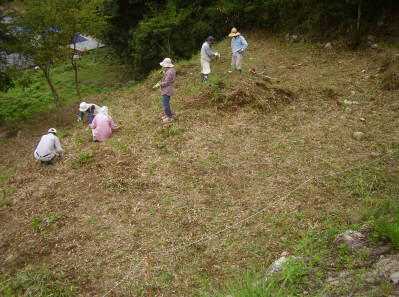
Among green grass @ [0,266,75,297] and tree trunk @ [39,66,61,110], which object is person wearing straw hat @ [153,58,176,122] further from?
tree trunk @ [39,66,61,110]

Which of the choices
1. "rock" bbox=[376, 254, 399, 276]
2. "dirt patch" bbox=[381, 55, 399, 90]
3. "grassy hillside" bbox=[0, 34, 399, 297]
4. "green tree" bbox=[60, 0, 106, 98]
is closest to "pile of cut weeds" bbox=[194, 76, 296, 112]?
"grassy hillside" bbox=[0, 34, 399, 297]

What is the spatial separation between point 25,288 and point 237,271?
8.86ft

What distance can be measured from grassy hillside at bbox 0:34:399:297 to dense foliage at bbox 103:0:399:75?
344 centimetres

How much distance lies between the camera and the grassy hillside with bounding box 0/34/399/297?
4.57 m

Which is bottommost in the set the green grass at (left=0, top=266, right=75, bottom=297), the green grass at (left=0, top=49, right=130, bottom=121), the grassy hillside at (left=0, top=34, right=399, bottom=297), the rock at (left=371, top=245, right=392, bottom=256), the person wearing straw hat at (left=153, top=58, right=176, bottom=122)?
the green grass at (left=0, top=49, right=130, bottom=121)

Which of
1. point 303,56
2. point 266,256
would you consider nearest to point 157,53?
point 303,56

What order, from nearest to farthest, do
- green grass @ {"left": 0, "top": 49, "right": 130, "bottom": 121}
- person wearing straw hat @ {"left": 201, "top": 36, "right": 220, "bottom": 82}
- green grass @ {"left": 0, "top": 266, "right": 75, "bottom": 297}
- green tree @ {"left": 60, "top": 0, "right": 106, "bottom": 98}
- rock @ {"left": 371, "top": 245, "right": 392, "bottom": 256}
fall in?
1. rock @ {"left": 371, "top": 245, "right": 392, "bottom": 256}
2. green grass @ {"left": 0, "top": 266, "right": 75, "bottom": 297}
3. person wearing straw hat @ {"left": 201, "top": 36, "right": 220, "bottom": 82}
4. green tree @ {"left": 60, "top": 0, "right": 106, "bottom": 98}
5. green grass @ {"left": 0, "top": 49, "right": 130, "bottom": 121}

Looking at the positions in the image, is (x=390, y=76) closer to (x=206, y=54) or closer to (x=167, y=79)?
(x=206, y=54)

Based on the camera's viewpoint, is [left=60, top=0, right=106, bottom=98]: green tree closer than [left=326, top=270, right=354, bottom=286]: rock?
No

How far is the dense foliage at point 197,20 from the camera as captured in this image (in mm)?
12609

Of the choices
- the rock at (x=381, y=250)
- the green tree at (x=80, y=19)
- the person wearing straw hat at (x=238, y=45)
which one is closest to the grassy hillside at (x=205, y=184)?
the rock at (x=381, y=250)

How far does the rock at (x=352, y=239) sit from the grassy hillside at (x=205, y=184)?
0.19 metres

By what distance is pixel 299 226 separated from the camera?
4.73 m

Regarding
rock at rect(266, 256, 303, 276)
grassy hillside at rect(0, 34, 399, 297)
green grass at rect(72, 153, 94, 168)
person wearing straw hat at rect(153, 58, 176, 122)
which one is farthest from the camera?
person wearing straw hat at rect(153, 58, 176, 122)
